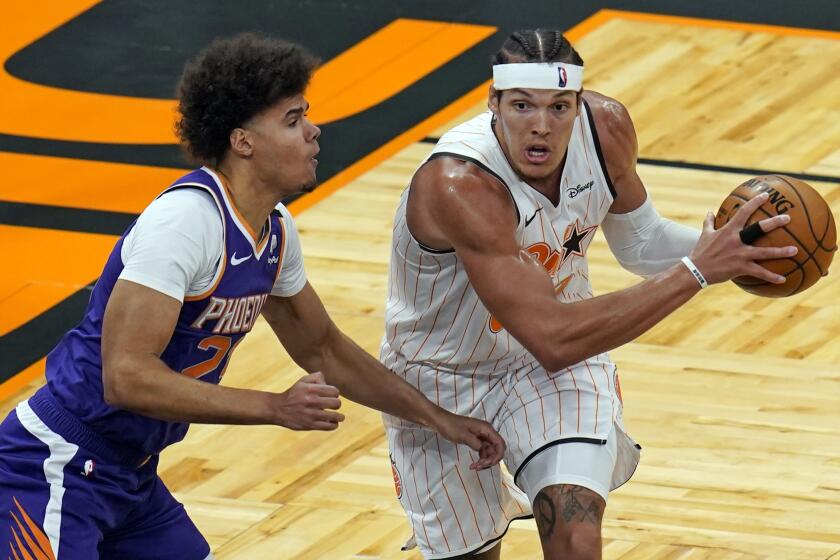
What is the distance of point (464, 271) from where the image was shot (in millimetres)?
5105

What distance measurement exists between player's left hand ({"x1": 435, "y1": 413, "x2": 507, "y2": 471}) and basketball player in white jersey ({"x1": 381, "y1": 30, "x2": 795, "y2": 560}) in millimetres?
72

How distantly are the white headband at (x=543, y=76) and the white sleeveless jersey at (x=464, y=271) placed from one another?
0.68 feet

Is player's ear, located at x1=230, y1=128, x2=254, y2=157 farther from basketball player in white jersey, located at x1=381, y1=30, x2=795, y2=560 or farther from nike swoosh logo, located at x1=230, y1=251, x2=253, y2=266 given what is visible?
basketball player in white jersey, located at x1=381, y1=30, x2=795, y2=560

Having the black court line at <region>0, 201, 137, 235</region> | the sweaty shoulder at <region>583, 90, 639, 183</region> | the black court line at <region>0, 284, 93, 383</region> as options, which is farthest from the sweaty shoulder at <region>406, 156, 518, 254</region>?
the black court line at <region>0, 201, 137, 235</region>

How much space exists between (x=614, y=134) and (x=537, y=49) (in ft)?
1.33

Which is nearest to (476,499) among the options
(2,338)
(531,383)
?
(531,383)

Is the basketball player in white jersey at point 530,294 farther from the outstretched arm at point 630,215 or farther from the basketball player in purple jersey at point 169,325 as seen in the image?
the basketball player in purple jersey at point 169,325

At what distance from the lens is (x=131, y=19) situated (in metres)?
11.4

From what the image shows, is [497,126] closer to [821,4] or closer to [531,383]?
[531,383]

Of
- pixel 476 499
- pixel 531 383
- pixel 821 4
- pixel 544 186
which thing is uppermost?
pixel 544 186

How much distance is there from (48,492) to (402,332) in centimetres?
129

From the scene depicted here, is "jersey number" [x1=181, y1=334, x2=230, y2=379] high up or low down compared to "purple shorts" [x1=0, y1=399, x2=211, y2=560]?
up

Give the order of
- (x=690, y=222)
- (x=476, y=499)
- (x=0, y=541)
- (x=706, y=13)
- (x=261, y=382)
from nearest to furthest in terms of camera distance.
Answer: (x=0, y=541) < (x=476, y=499) < (x=261, y=382) < (x=690, y=222) < (x=706, y=13)

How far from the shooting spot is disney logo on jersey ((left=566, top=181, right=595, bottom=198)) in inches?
200
